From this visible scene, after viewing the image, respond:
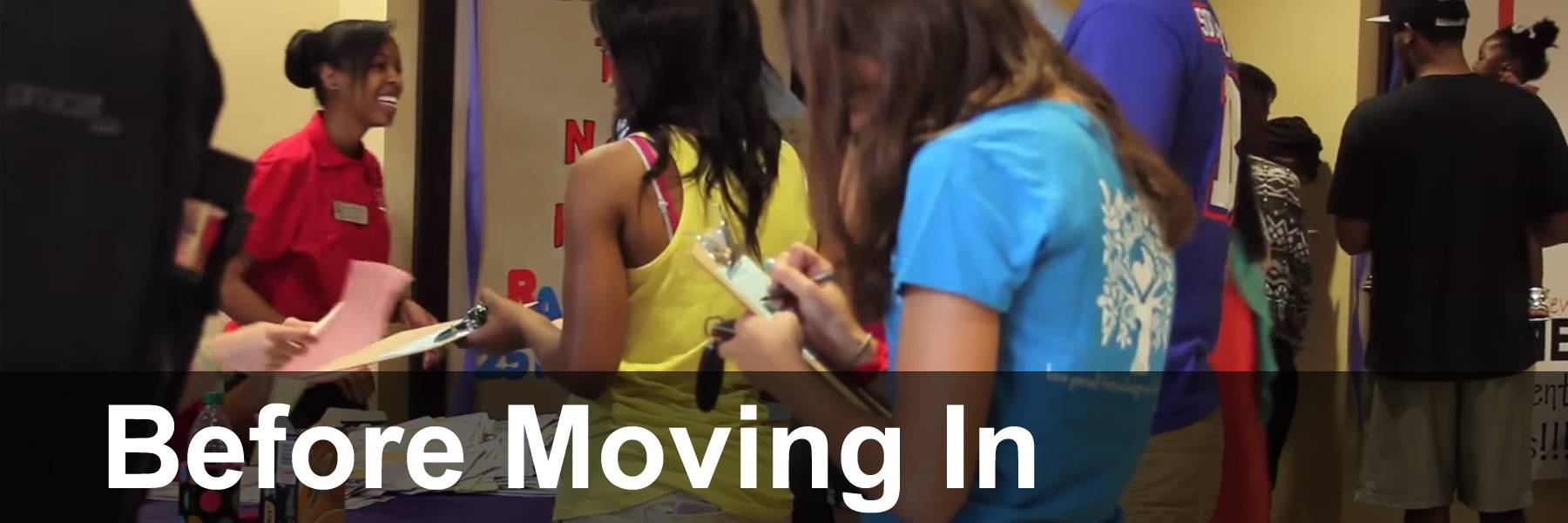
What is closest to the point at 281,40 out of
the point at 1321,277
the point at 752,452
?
the point at 752,452

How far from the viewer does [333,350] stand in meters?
1.10

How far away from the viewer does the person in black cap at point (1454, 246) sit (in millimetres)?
2510

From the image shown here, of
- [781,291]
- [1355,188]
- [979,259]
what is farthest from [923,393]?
[1355,188]

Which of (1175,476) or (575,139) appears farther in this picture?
(575,139)

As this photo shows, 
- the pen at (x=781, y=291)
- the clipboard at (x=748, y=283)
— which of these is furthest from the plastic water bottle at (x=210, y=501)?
the pen at (x=781, y=291)

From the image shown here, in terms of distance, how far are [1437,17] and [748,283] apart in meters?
1.93

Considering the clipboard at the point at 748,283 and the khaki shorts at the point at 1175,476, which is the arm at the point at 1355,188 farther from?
the clipboard at the point at 748,283

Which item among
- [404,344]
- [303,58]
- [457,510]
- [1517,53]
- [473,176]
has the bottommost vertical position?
[457,510]

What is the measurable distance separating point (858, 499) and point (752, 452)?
341 mm

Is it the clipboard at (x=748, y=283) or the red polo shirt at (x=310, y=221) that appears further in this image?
the red polo shirt at (x=310, y=221)

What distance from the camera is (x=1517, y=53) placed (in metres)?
2.89

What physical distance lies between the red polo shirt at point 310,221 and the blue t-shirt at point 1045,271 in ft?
2.72

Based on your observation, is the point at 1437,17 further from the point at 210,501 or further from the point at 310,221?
the point at 210,501

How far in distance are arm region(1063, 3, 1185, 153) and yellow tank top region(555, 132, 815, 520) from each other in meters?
0.32
